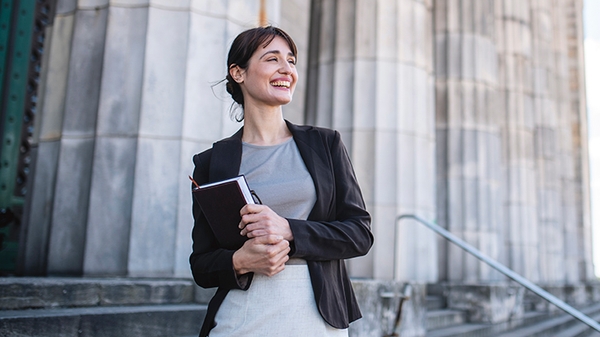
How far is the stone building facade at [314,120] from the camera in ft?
18.8

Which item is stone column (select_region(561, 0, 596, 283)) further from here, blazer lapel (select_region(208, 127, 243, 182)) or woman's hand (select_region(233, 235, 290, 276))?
woman's hand (select_region(233, 235, 290, 276))

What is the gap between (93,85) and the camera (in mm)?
6023

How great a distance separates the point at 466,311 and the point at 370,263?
6.65ft

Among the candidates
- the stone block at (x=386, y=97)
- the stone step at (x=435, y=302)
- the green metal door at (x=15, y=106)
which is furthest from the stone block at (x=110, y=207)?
the stone step at (x=435, y=302)

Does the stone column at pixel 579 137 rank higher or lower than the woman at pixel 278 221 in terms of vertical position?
higher

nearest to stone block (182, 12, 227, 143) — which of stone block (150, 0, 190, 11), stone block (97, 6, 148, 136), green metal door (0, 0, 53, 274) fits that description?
stone block (150, 0, 190, 11)

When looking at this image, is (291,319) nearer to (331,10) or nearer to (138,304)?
(138,304)

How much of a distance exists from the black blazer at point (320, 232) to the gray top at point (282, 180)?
3cm

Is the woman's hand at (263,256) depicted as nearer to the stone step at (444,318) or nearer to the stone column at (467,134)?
the stone step at (444,318)

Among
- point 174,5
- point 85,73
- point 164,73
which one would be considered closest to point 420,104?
point 174,5

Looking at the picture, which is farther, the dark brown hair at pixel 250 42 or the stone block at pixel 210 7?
the stone block at pixel 210 7

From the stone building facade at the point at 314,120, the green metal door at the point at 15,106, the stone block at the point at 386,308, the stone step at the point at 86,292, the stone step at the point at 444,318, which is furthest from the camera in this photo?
the stone step at the point at 444,318

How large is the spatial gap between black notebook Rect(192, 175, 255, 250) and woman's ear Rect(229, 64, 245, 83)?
0.51m

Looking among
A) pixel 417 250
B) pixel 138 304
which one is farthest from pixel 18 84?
pixel 417 250
